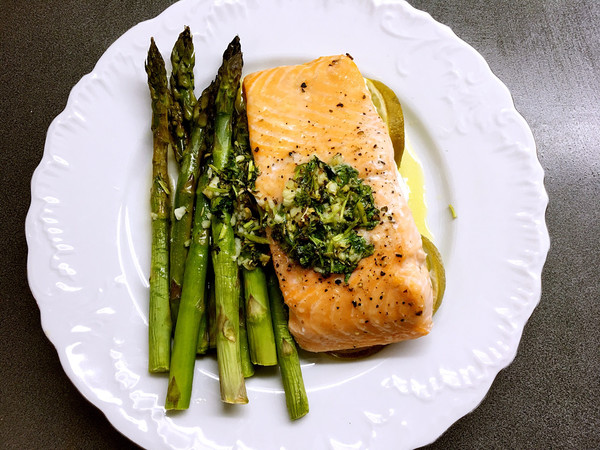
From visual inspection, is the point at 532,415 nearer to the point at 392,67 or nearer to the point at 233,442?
the point at 233,442

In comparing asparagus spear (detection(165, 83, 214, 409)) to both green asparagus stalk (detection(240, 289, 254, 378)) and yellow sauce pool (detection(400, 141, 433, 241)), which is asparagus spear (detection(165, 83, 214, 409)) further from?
yellow sauce pool (detection(400, 141, 433, 241))

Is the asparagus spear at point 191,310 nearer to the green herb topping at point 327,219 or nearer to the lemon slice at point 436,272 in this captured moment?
the green herb topping at point 327,219

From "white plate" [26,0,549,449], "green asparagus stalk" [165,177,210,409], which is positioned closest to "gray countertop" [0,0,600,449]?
"white plate" [26,0,549,449]

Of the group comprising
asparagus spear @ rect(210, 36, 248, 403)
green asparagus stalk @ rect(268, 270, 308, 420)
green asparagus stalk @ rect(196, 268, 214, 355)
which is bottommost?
green asparagus stalk @ rect(268, 270, 308, 420)

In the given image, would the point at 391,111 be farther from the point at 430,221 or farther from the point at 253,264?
the point at 253,264

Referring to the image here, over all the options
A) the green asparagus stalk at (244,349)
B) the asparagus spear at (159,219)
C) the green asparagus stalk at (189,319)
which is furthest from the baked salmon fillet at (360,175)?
the asparagus spear at (159,219)

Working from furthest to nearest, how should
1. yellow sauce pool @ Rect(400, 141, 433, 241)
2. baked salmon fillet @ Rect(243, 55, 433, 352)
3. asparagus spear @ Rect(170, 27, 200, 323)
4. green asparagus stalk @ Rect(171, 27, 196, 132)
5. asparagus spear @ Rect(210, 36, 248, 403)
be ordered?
1. yellow sauce pool @ Rect(400, 141, 433, 241)
2. green asparagus stalk @ Rect(171, 27, 196, 132)
3. asparagus spear @ Rect(170, 27, 200, 323)
4. asparagus spear @ Rect(210, 36, 248, 403)
5. baked salmon fillet @ Rect(243, 55, 433, 352)

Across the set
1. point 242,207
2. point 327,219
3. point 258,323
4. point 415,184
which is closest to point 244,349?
point 258,323
